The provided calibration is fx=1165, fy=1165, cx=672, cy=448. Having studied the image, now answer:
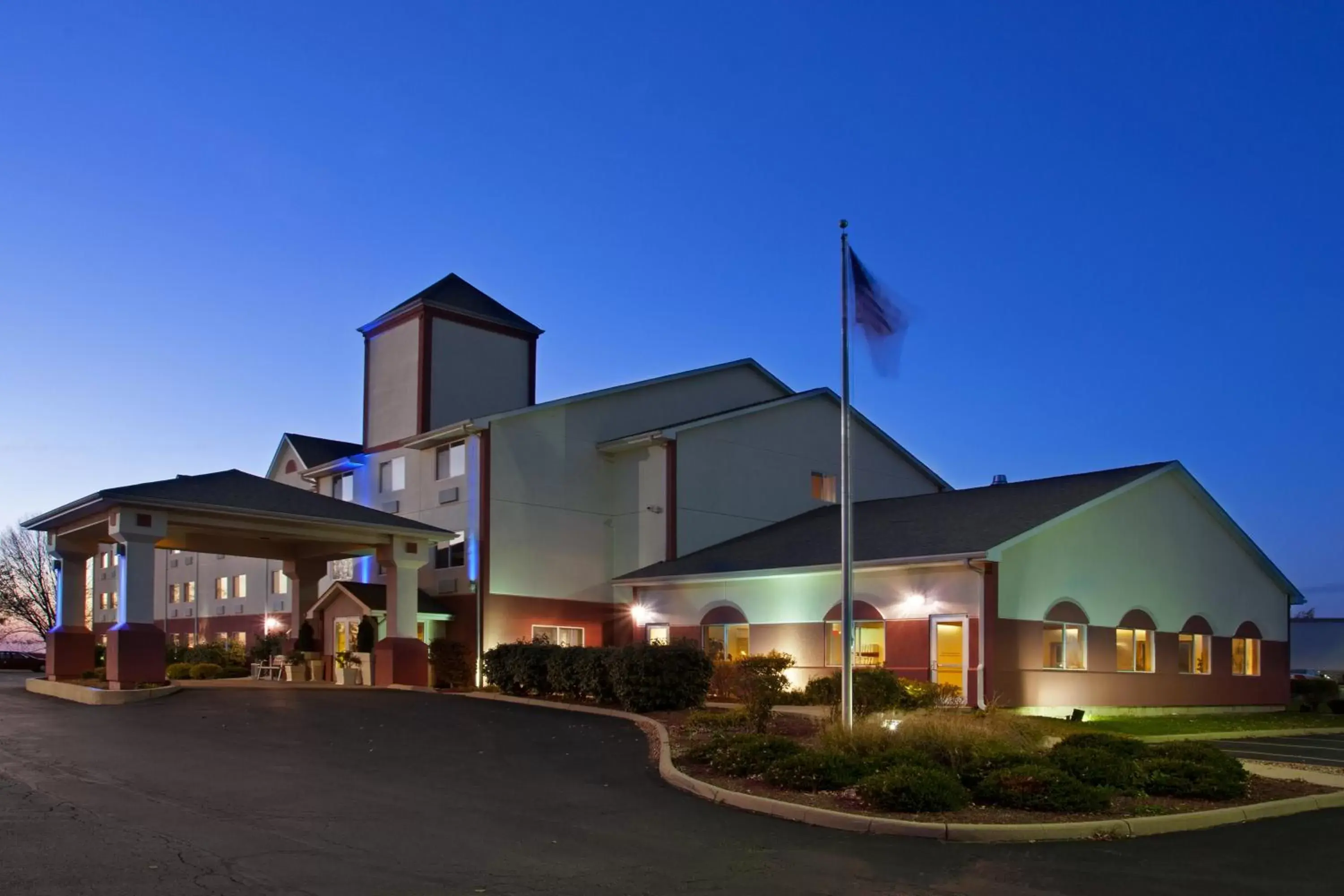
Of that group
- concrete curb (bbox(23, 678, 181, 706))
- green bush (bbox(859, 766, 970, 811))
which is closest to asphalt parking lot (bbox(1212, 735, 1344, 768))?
green bush (bbox(859, 766, 970, 811))

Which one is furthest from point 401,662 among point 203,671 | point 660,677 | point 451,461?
point 660,677

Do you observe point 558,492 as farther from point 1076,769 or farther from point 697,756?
point 1076,769

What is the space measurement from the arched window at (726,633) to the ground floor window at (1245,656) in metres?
13.9

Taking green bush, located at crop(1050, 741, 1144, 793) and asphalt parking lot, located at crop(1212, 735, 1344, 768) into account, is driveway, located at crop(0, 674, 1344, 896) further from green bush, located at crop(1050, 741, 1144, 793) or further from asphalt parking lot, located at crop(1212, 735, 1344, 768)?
asphalt parking lot, located at crop(1212, 735, 1344, 768)

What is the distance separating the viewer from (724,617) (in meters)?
31.4

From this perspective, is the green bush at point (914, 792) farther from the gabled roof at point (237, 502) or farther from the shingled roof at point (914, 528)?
the gabled roof at point (237, 502)

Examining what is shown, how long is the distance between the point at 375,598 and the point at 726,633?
34.1 feet

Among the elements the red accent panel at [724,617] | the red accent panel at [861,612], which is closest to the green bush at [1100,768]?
the red accent panel at [861,612]

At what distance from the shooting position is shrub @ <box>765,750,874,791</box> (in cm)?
1338

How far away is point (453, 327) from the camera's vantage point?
36.8m

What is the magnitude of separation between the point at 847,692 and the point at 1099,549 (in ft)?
48.3

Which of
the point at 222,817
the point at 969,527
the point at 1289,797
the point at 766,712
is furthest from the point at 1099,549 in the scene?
the point at 222,817

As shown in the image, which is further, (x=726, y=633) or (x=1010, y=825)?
(x=726, y=633)

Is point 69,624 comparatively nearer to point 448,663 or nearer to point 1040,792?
point 448,663
